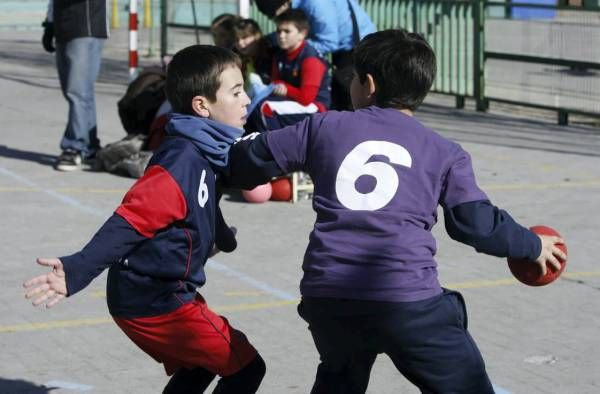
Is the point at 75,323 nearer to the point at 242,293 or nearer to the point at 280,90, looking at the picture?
the point at 242,293

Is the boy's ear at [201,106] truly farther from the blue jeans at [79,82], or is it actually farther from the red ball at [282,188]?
the blue jeans at [79,82]

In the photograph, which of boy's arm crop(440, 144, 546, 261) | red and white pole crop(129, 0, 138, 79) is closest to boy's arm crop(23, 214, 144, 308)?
boy's arm crop(440, 144, 546, 261)

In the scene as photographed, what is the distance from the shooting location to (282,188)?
9.59m

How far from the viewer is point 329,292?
12.6ft

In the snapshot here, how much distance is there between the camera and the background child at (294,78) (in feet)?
31.2

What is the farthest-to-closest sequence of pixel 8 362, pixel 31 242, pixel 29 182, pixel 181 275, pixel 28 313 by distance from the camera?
pixel 29 182
pixel 31 242
pixel 28 313
pixel 8 362
pixel 181 275

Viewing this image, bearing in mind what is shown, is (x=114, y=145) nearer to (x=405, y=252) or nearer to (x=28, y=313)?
(x=28, y=313)

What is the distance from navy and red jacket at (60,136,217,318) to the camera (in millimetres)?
4000

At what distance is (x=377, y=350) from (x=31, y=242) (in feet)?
15.4

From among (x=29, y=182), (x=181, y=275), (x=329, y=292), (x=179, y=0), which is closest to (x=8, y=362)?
(x=181, y=275)

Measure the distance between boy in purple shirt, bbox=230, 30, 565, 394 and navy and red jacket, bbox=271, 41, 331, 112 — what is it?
5.68 m

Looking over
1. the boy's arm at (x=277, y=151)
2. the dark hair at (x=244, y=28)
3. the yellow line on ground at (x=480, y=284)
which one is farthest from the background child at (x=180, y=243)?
the dark hair at (x=244, y=28)

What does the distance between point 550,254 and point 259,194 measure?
5.61m

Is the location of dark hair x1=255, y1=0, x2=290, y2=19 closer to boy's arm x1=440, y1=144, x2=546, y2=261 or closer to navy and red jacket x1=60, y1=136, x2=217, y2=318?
navy and red jacket x1=60, y1=136, x2=217, y2=318
